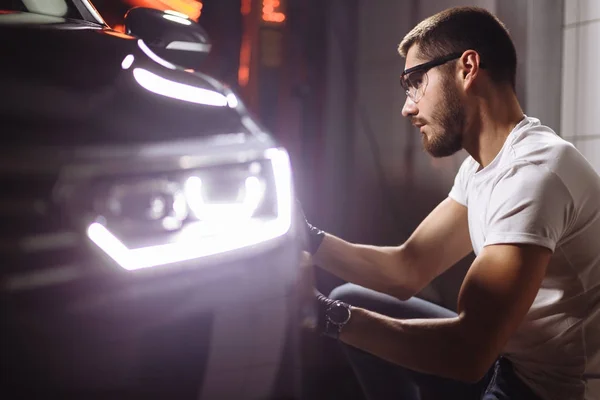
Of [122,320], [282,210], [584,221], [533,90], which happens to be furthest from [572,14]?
[122,320]

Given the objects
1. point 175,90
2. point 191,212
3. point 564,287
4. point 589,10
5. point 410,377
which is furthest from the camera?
point 589,10

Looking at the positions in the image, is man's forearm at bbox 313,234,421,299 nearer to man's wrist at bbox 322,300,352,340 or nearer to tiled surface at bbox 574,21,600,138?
man's wrist at bbox 322,300,352,340

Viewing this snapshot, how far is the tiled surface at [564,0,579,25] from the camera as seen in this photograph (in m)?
2.37

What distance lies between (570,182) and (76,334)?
1033mm

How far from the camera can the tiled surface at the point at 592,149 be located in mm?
2309

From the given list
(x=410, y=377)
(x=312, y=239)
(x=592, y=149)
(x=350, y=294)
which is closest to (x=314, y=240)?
(x=312, y=239)

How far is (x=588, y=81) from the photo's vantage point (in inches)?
92.5

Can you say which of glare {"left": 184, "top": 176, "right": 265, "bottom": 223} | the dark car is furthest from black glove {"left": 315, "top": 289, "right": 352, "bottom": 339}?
glare {"left": 184, "top": 176, "right": 265, "bottom": 223}

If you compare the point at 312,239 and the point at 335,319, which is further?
the point at 312,239

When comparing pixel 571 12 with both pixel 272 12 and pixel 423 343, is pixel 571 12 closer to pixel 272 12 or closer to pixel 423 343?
pixel 272 12

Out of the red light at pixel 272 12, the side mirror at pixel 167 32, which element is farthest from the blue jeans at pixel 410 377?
the red light at pixel 272 12

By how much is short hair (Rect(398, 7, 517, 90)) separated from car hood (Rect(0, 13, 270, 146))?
2.37 ft

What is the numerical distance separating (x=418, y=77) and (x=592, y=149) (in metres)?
1.06

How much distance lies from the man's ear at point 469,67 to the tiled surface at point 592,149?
1.04 meters
